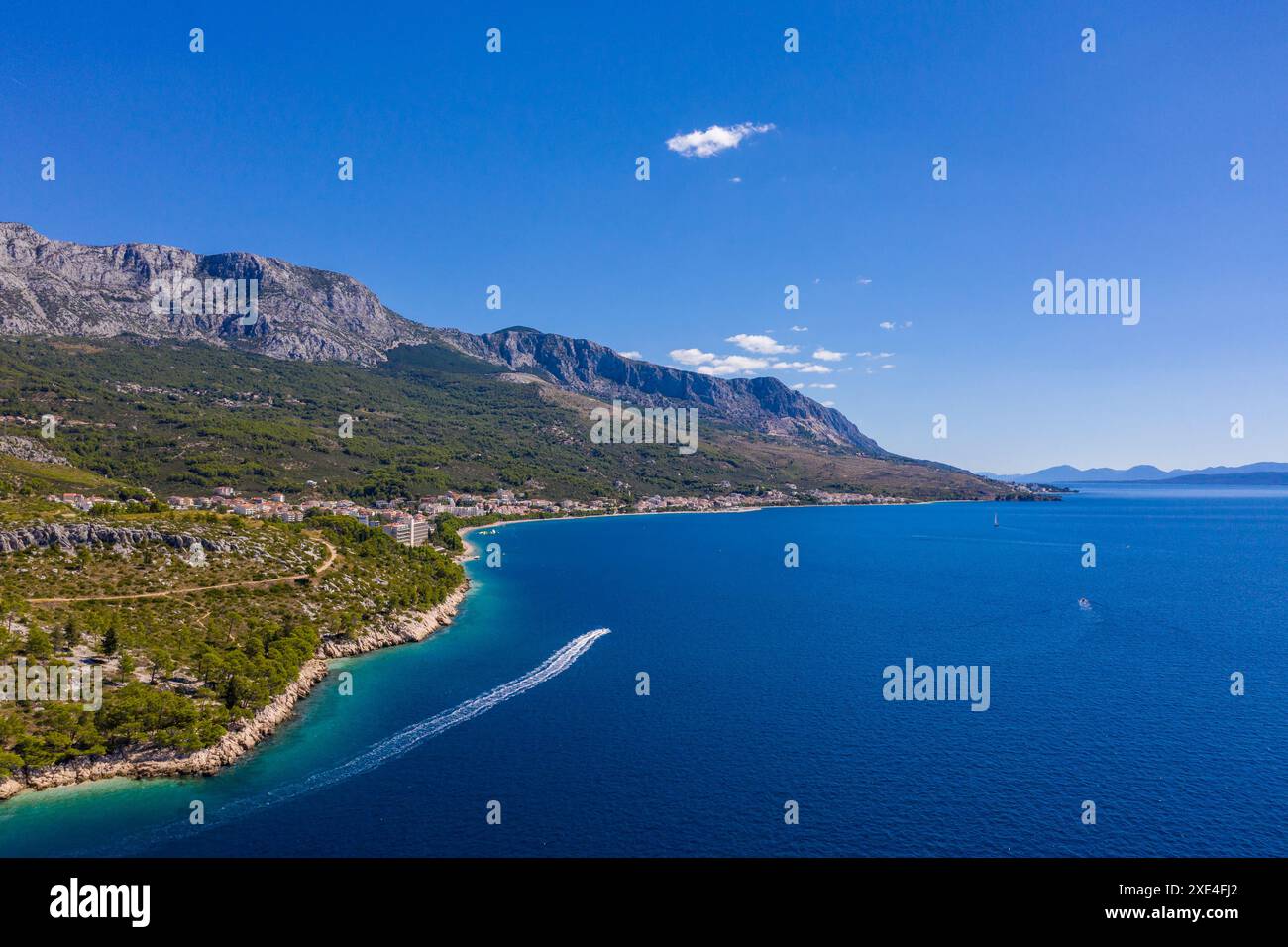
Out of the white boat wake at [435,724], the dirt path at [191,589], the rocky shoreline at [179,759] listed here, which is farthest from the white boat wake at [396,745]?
the dirt path at [191,589]

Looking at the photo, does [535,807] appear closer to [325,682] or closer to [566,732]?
[566,732]

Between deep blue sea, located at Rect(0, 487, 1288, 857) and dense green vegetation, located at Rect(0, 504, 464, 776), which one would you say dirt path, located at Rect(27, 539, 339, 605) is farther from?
deep blue sea, located at Rect(0, 487, 1288, 857)

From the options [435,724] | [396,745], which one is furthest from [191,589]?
[396,745]

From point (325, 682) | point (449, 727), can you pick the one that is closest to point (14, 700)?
point (325, 682)

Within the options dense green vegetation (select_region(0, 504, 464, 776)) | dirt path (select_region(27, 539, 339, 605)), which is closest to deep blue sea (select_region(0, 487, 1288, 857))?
dense green vegetation (select_region(0, 504, 464, 776))

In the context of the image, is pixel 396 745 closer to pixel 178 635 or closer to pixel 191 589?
pixel 178 635
